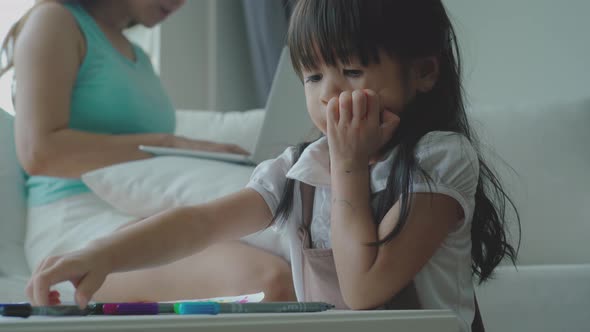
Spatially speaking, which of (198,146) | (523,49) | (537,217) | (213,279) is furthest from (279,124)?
(523,49)

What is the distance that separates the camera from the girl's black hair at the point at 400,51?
0.73 meters

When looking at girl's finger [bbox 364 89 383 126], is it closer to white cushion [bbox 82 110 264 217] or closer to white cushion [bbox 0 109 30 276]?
white cushion [bbox 82 110 264 217]

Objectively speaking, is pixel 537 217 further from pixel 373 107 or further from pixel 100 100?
pixel 100 100

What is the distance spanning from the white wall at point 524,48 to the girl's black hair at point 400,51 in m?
0.98

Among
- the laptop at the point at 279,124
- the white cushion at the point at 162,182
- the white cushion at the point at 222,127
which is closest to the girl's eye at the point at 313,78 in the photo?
the white cushion at the point at 162,182

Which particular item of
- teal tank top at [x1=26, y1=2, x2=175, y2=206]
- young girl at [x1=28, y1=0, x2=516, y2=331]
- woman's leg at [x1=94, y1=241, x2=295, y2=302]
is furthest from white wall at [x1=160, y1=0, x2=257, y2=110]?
young girl at [x1=28, y1=0, x2=516, y2=331]

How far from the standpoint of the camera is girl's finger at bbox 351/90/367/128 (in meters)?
0.71

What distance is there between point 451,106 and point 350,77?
17 centimetres

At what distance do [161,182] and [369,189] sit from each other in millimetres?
620

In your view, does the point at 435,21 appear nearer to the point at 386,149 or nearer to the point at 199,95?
the point at 386,149

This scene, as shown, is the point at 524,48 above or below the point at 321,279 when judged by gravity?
above

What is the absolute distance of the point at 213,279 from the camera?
106 cm

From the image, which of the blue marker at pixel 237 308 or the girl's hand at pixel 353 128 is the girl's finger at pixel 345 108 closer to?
the girl's hand at pixel 353 128

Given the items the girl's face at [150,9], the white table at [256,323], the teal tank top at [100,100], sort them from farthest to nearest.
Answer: the girl's face at [150,9] → the teal tank top at [100,100] → the white table at [256,323]
